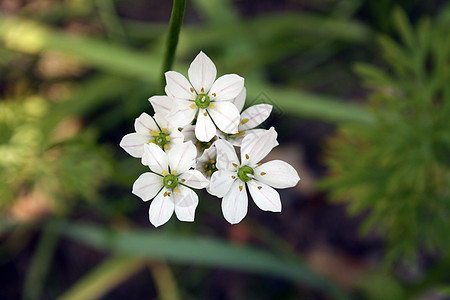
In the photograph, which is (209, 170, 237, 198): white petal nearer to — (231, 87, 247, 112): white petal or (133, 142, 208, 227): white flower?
(133, 142, 208, 227): white flower

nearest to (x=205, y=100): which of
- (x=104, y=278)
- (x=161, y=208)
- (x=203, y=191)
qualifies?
(x=161, y=208)

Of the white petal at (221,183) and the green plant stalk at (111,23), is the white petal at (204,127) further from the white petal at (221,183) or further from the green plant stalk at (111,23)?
the green plant stalk at (111,23)

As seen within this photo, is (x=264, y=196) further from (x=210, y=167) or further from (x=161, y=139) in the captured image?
(x=161, y=139)

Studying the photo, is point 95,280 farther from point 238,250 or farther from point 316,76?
point 316,76

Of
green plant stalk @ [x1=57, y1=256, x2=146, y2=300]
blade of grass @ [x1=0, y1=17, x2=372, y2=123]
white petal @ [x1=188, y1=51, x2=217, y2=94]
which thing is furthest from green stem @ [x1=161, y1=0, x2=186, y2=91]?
green plant stalk @ [x1=57, y1=256, x2=146, y2=300]

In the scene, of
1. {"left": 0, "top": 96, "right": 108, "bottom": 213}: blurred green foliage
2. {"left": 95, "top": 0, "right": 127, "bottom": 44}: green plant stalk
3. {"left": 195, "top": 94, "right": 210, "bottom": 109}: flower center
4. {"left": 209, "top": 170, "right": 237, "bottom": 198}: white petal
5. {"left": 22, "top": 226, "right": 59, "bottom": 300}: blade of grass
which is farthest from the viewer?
{"left": 95, "top": 0, "right": 127, "bottom": 44}: green plant stalk

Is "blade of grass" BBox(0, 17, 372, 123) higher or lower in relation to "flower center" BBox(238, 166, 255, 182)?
higher

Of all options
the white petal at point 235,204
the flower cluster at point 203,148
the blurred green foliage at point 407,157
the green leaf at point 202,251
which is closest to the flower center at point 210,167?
the flower cluster at point 203,148
